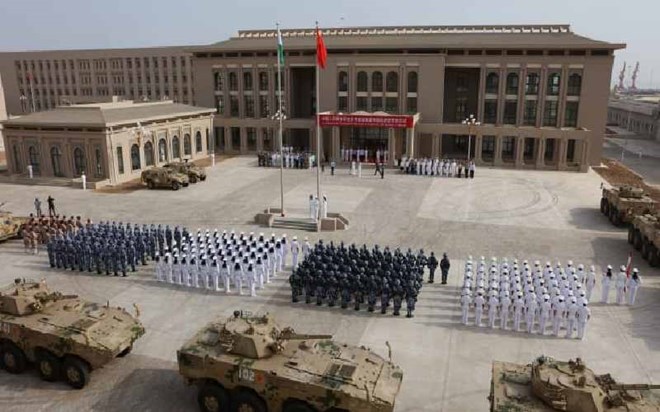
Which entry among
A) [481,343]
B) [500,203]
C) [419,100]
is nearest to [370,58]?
[419,100]

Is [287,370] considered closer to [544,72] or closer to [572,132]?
[572,132]

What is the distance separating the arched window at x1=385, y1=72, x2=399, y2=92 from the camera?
43.7 m

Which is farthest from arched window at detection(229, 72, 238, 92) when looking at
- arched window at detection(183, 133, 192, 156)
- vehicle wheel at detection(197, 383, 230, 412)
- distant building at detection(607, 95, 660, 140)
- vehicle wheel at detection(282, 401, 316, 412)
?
vehicle wheel at detection(282, 401, 316, 412)

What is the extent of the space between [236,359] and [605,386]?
691 cm

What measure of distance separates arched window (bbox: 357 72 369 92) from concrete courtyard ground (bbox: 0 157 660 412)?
494 inches

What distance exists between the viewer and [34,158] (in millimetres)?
35188

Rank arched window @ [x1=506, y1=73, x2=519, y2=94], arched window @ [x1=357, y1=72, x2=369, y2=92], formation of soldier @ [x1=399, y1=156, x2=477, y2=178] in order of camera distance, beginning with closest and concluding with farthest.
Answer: formation of soldier @ [x1=399, y1=156, x2=477, y2=178] < arched window @ [x1=506, y1=73, x2=519, y2=94] < arched window @ [x1=357, y1=72, x2=369, y2=92]

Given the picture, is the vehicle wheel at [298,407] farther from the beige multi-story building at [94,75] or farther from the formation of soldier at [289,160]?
the beige multi-story building at [94,75]

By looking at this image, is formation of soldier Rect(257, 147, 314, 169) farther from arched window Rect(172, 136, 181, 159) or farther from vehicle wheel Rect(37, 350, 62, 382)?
vehicle wheel Rect(37, 350, 62, 382)

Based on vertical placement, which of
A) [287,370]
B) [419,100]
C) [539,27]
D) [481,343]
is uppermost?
[539,27]

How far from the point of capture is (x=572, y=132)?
3928 centimetres

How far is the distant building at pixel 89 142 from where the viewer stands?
3331cm

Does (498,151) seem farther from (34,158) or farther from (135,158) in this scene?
(34,158)

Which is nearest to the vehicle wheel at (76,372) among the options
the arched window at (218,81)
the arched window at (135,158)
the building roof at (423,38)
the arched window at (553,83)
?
the arched window at (135,158)
